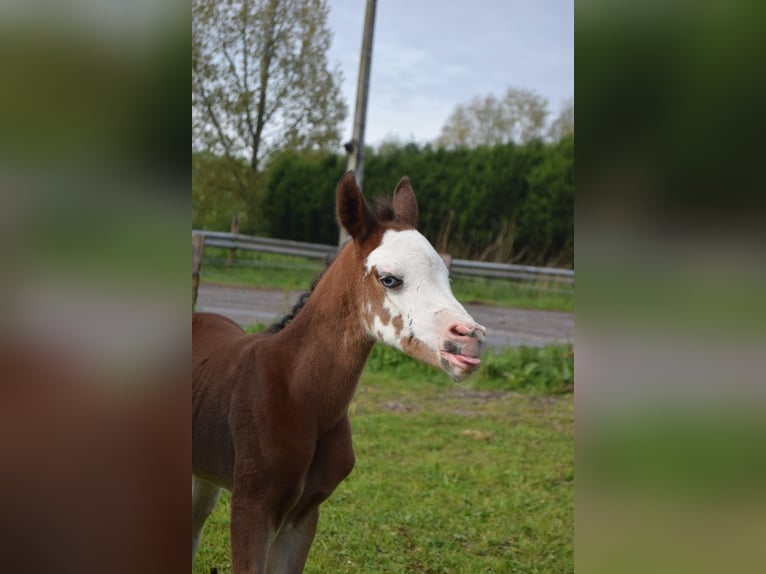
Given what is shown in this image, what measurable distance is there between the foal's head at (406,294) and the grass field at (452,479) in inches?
61.7

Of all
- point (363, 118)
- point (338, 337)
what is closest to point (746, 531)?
point (338, 337)

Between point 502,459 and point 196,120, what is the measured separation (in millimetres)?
4176

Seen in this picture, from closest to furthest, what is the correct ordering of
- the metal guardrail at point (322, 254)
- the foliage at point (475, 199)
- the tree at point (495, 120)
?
the metal guardrail at point (322, 254) → the foliage at point (475, 199) → the tree at point (495, 120)

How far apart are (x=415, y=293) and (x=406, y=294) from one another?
0.03 m

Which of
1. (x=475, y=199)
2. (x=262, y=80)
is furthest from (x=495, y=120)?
(x=262, y=80)

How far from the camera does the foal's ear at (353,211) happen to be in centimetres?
207

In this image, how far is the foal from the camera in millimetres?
1925

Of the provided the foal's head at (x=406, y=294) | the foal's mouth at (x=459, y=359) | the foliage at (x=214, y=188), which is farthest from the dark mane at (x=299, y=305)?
the foliage at (x=214, y=188)

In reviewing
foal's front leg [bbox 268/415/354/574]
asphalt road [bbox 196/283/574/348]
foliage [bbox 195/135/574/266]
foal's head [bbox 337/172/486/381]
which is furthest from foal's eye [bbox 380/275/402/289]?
foliage [bbox 195/135/574/266]

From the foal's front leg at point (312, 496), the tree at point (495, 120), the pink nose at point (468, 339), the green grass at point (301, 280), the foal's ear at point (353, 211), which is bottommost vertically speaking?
the foal's front leg at point (312, 496)

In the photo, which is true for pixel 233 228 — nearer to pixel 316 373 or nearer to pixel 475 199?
pixel 475 199

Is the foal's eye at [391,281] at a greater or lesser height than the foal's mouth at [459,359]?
greater

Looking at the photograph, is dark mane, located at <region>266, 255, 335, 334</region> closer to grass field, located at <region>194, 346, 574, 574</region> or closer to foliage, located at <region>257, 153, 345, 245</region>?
grass field, located at <region>194, 346, 574, 574</region>

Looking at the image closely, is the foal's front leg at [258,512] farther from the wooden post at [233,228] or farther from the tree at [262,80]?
the wooden post at [233,228]
